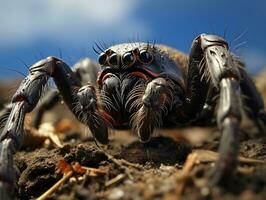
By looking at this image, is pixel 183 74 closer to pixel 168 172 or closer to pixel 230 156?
pixel 168 172

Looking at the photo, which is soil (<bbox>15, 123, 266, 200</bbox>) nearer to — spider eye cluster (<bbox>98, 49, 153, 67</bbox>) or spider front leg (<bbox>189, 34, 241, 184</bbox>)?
spider front leg (<bbox>189, 34, 241, 184</bbox>)

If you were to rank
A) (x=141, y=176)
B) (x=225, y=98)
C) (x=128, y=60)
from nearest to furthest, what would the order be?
(x=225, y=98)
(x=141, y=176)
(x=128, y=60)

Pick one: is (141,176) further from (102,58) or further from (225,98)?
(102,58)

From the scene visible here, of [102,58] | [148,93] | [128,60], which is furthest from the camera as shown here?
[102,58]

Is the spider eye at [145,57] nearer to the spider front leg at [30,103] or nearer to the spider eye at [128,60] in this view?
the spider eye at [128,60]

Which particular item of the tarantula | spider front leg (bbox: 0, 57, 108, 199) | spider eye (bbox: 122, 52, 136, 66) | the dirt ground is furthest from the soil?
spider eye (bbox: 122, 52, 136, 66)

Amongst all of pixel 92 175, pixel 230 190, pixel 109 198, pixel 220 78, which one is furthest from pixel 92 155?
pixel 230 190

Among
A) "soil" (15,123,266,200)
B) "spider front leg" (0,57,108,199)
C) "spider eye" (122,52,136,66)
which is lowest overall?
"soil" (15,123,266,200)

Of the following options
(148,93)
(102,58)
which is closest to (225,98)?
(148,93)
